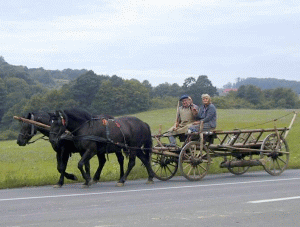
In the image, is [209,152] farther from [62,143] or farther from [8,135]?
[8,135]

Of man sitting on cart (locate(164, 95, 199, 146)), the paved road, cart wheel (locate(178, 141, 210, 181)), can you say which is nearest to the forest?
man sitting on cart (locate(164, 95, 199, 146))

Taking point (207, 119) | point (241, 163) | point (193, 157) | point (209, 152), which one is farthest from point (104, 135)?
point (241, 163)

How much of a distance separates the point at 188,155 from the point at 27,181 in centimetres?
415

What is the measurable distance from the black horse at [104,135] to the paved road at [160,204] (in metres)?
0.95

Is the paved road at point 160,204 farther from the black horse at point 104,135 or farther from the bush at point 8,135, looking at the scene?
the bush at point 8,135

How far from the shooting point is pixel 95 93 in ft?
263

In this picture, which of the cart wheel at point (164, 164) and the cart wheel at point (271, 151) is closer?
the cart wheel at point (164, 164)

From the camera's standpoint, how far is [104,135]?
14.5 metres

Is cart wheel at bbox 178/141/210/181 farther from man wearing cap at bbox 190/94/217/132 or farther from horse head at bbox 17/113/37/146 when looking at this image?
horse head at bbox 17/113/37/146

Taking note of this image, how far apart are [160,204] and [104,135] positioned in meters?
4.65

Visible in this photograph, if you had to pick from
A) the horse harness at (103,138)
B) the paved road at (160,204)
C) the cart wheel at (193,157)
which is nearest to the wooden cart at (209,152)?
the cart wheel at (193,157)

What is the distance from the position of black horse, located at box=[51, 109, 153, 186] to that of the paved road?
3.12 feet

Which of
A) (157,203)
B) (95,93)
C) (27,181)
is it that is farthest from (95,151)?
(95,93)

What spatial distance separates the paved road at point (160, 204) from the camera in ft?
27.7
